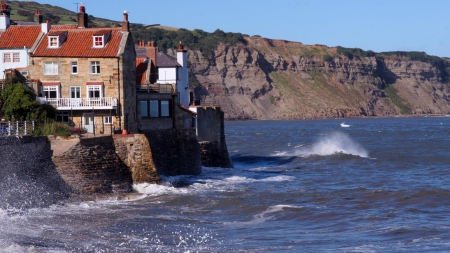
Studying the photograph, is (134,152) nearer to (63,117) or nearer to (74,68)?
(63,117)

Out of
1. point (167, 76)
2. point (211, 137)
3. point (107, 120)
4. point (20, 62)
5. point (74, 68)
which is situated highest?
point (20, 62)

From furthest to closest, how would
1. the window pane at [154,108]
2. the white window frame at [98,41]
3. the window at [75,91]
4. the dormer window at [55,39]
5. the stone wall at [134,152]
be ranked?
the window pane at [154,108], the dormer window at [55,39], the white window frame at [98,41], the window at [75,91], the stone wall at [134,152]

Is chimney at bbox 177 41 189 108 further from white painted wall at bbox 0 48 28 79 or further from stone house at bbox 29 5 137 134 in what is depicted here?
white painted wall at bbox 0 48 28 79

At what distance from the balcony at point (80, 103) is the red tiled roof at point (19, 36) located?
473cm

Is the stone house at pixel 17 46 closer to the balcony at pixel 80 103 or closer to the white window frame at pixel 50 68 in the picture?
the white window frame at pixel 50 68

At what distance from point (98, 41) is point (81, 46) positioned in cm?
93

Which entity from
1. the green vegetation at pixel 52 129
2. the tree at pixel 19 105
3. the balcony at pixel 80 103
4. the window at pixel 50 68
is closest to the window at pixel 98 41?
the window at pixel 50 68

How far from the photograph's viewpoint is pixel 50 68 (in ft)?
125

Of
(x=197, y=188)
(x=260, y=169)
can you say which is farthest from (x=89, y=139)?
(x=260, y=169)

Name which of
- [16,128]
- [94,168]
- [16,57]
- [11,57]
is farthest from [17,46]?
[94,168]

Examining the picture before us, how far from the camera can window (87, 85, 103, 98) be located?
122 feet

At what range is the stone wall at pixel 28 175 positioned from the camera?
28500 mm

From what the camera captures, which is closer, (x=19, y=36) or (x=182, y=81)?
(x=19, y=36)

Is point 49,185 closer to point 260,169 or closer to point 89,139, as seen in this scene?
point 89,139
